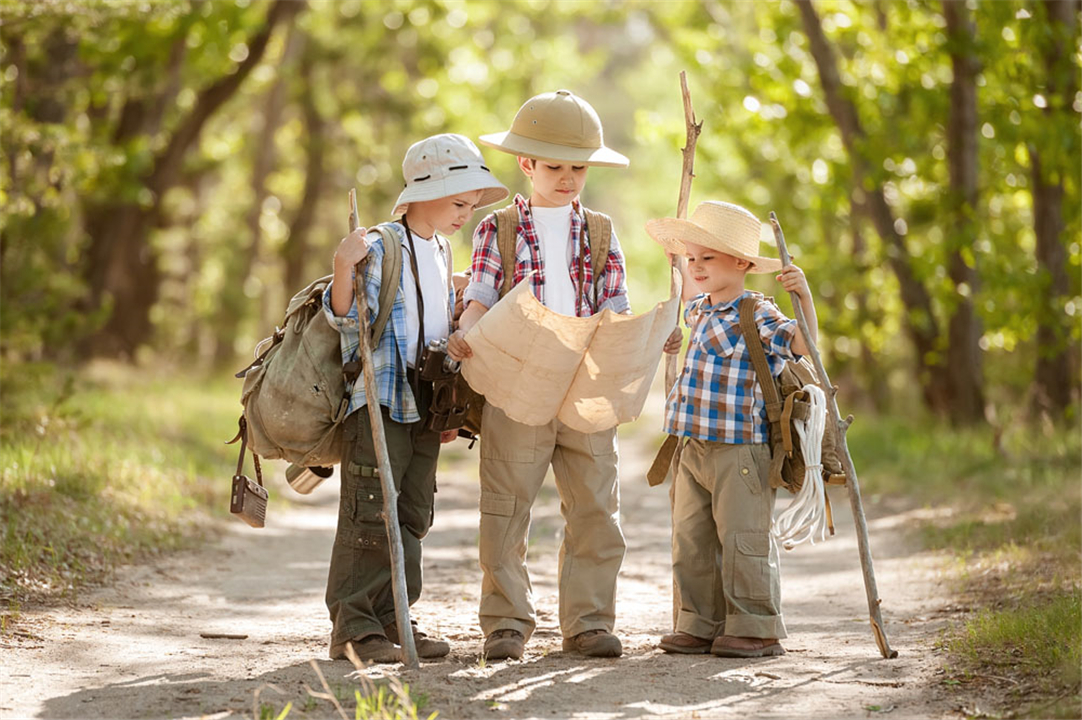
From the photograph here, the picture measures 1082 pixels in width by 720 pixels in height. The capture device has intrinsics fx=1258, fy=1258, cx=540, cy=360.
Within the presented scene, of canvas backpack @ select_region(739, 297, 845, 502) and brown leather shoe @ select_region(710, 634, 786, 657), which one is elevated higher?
canvas backpack @ select_region(739, 297, 845, 502)

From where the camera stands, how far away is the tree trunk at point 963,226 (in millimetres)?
11531

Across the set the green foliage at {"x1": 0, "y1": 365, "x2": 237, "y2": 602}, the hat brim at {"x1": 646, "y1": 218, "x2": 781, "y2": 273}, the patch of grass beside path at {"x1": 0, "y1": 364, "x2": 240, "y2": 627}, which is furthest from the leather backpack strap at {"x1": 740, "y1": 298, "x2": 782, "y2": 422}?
the green foliage at {"x1": 0, "y1": 365, "x2": 237, "y2": 602}

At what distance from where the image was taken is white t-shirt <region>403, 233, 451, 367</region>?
5000 mm

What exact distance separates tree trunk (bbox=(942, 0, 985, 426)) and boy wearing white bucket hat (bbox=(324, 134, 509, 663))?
746cm

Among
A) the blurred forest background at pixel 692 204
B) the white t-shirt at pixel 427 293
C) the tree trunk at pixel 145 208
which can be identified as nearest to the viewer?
the white t-shirt at pixel 427 293

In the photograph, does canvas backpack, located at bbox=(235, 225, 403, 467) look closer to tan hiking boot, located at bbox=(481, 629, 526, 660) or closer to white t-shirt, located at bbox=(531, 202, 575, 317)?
white t-shirt, located at bbox=(531, 202, 575, 317)

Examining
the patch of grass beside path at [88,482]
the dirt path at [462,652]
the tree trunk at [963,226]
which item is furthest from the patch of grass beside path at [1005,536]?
the patch of grass beside path at [88,482]

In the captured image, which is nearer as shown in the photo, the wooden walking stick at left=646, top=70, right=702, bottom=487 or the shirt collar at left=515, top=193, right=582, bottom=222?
the shirt collar at left=515, top=193, right=582, bottom=222

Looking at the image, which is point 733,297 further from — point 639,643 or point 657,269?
point 657,269

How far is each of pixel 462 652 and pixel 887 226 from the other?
8.87 meters

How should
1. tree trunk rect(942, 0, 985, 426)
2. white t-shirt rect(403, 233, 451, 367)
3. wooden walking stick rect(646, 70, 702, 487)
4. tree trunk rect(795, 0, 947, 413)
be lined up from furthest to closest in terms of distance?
tree trunk rect(795, 0, 947, 413)
tree trunk rect(942, 0, 985, 426)
wooden walking stick rect(646, 70, 702, 487)
white t-shirt rect(403, 233, 451, 367)

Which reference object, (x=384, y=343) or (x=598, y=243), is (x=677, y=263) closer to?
(x=598, y=243)

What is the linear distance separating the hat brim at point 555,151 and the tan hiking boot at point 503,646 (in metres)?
1.91

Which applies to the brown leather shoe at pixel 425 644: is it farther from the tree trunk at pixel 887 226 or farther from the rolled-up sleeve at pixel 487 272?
the tree trunk at pixel 887 226
